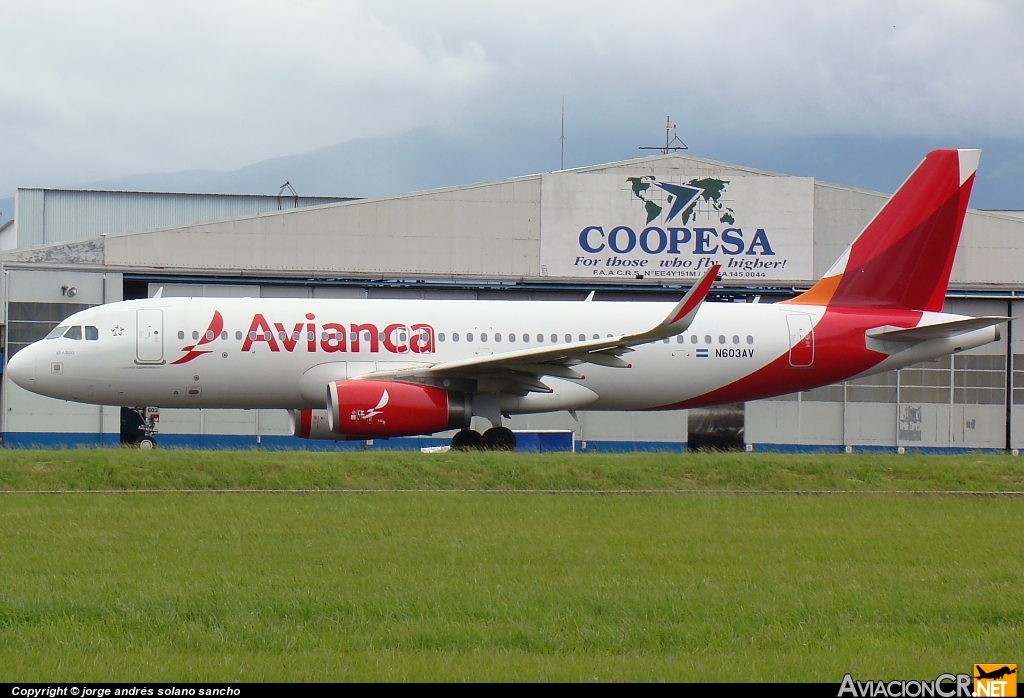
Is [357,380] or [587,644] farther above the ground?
[357,380]

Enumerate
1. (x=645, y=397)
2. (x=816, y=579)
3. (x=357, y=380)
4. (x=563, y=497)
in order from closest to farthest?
(x=816, y=579), (x=563, y=497), (x=357, y=380), (x=645, y=397)

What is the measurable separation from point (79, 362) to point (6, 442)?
11.4m

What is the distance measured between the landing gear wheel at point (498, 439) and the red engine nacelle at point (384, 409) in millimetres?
1120

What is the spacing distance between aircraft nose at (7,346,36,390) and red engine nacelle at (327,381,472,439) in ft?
18.5

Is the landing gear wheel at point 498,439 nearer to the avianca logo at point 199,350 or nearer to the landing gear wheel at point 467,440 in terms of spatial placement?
the landing gear wheel at point 467,440

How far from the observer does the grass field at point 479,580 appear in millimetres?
6668

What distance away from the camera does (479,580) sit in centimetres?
866

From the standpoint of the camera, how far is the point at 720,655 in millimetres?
6824

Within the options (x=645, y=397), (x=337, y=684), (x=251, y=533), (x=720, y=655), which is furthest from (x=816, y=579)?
(x=645, y=397)

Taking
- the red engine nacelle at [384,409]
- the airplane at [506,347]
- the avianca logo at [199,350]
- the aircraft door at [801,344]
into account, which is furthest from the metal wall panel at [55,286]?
the aircraft door at [801,344]

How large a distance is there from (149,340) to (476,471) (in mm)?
8235

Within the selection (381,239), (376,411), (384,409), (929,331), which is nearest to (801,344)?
(929,331)

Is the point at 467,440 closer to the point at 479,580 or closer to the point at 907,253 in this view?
the point at 907,253

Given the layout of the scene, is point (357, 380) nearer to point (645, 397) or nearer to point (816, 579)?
point (645, 397)
